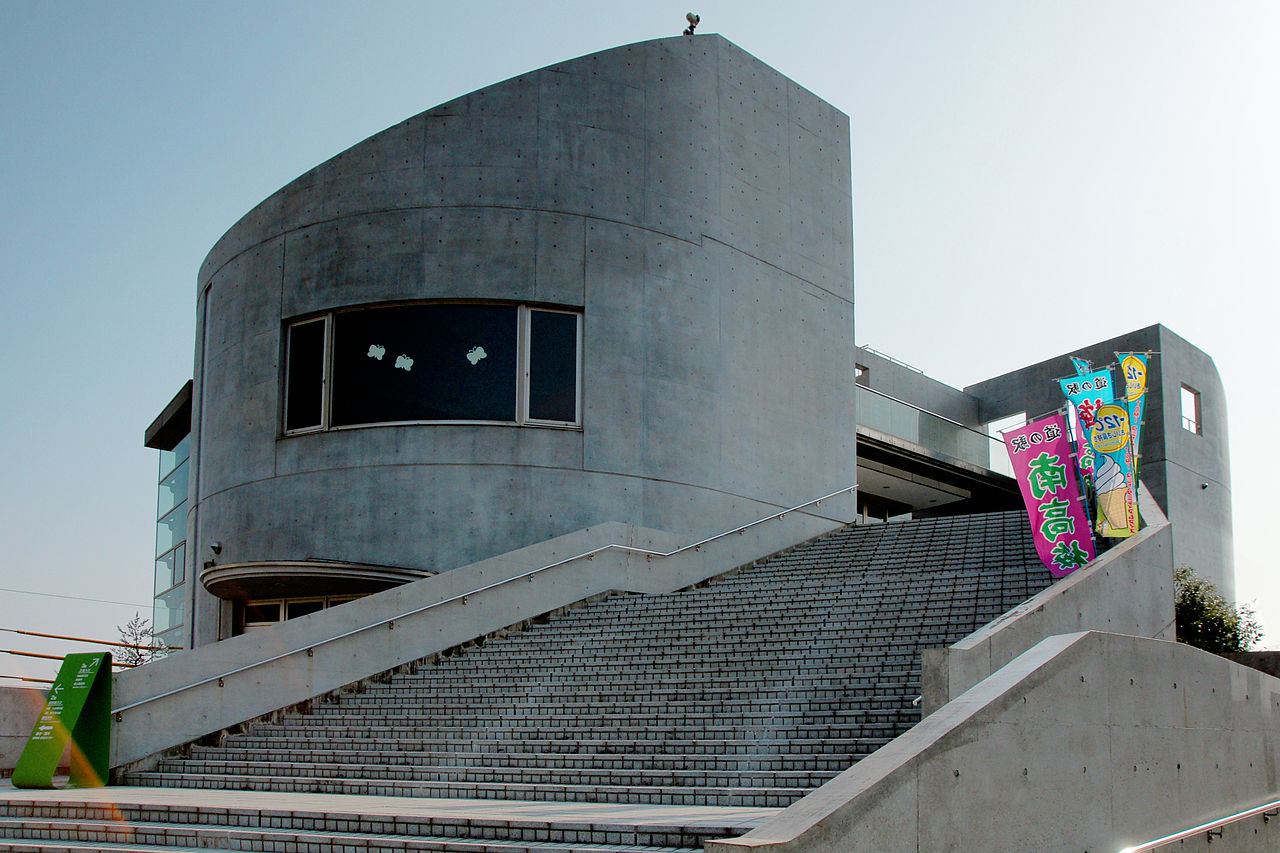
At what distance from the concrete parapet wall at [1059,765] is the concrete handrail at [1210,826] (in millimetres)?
108

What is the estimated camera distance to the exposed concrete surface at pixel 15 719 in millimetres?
12359

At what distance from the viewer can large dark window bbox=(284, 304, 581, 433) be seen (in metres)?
18.5

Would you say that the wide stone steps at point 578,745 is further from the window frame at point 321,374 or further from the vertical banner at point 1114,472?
the window frame at point 321,374

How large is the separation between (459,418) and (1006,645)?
10286 millimetres

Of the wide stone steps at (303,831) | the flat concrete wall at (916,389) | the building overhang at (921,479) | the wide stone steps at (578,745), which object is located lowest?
the wide stone steps at (303,831)

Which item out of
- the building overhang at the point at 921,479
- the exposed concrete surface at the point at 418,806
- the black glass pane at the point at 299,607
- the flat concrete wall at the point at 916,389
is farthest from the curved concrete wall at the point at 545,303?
the flat concrete wall at the point at 916,389

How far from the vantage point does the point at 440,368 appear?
18578 millimetres

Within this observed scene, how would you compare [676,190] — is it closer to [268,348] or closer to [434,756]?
[268,348]

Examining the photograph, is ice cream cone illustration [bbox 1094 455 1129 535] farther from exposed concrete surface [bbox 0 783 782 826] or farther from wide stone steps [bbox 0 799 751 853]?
wide stone steps [bbox 0 799 751 853]

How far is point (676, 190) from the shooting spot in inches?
800

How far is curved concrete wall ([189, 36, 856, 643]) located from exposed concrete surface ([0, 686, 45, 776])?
5.79 meters

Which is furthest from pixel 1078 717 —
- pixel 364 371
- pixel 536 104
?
pixel 536 104

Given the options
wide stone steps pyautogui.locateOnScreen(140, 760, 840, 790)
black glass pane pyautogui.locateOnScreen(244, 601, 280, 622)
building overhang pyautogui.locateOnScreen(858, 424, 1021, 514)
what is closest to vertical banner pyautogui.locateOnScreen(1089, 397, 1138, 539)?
wide stone steps pyautogui.locateOnScreen(140, 760, 840, 790)

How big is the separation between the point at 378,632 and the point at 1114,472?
27.2ft
